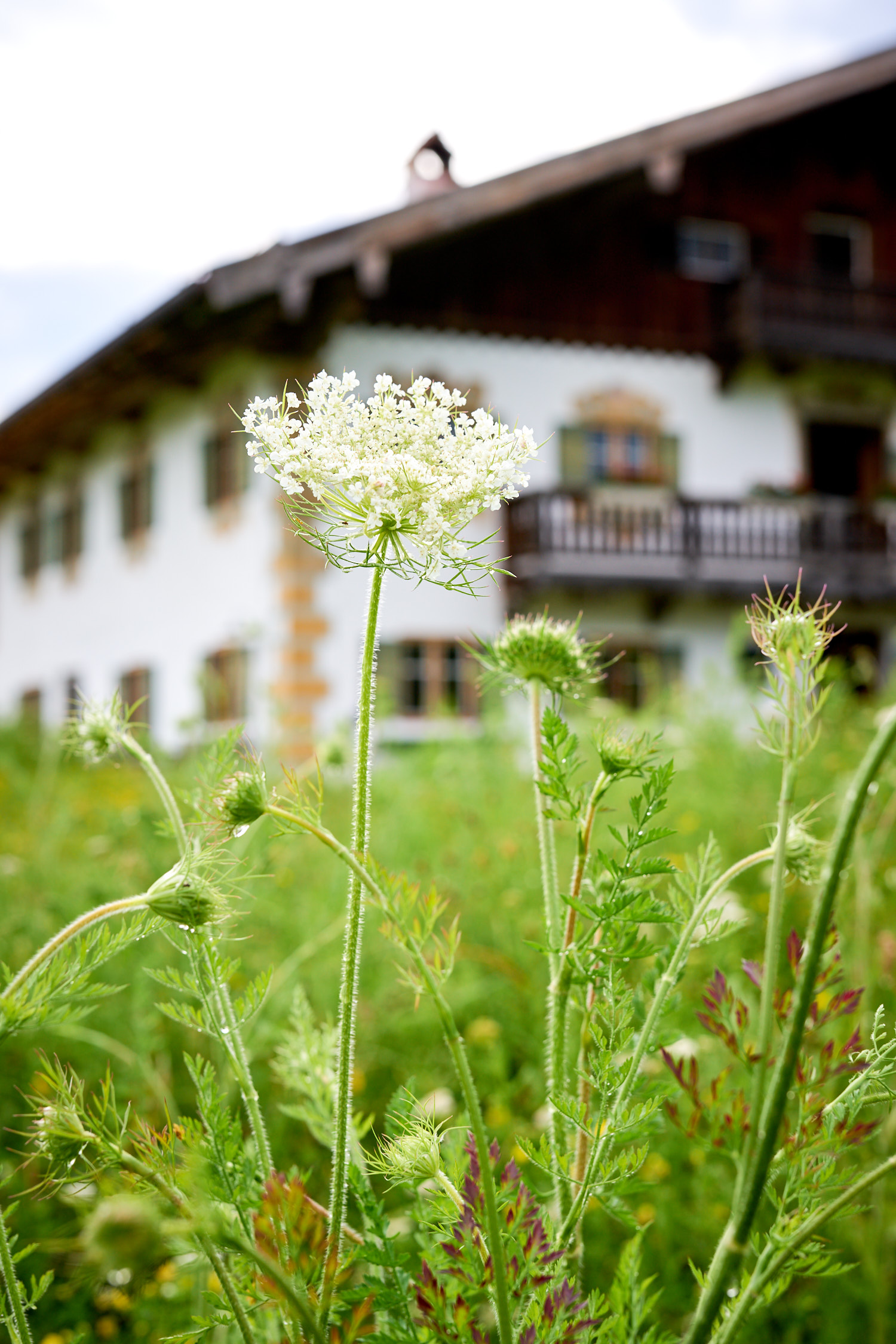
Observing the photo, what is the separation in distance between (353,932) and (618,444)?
12.3 meters

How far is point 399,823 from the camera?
136 inches

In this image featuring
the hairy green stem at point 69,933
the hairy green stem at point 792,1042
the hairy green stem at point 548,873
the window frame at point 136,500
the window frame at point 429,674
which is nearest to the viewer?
the hairy green stem at point 792,1042

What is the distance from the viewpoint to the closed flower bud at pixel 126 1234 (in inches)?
24.9

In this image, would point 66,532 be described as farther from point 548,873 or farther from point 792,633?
point 792,633

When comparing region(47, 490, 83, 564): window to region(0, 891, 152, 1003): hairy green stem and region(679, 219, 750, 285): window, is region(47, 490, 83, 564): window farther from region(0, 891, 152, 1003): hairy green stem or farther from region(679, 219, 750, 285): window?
region(0, 891, 152, 1003): hairy green stem

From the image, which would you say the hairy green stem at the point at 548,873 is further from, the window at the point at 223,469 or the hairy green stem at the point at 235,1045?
the window at the point at 223,469

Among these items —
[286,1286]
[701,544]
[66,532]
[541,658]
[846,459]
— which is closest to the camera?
[286,1286]

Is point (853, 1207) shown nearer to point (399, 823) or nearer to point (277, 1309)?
point (277, 1309)

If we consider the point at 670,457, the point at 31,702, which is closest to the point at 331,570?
the point at 670,457

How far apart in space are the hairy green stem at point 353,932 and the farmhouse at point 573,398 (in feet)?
31.3

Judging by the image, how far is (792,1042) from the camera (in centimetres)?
46

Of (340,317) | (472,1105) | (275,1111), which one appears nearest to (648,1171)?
(275,1111)

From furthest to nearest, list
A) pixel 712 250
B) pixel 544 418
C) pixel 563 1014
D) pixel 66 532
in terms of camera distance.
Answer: pixel 66 532
pixel 712 250
pixel 544 418
pixel 563 1014

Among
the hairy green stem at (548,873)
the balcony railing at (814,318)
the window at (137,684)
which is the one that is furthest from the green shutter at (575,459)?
the hairy green stem at (548,873)
